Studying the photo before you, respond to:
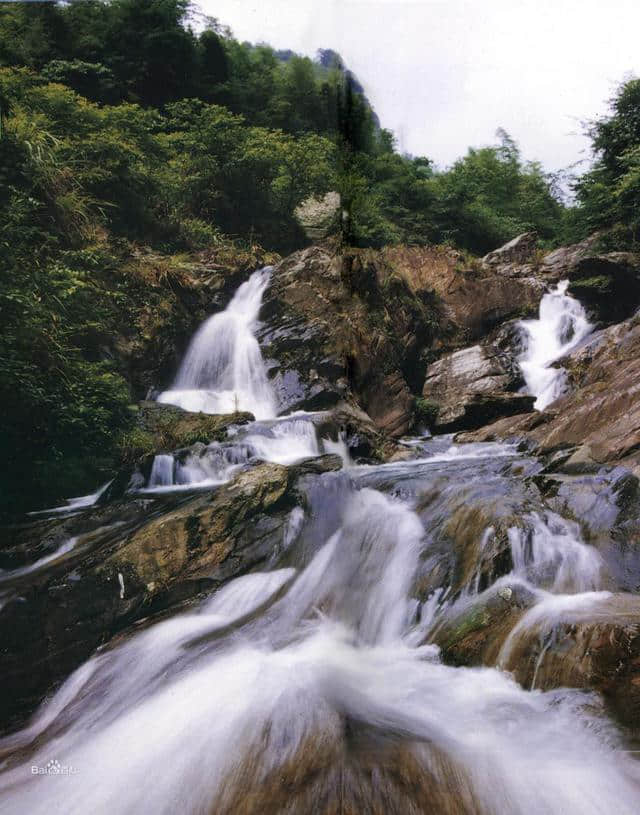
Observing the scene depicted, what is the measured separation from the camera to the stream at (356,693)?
1.48 meters

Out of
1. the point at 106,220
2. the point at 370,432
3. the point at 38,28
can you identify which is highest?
the point at 38,28

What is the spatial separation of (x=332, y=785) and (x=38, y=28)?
10154 mm

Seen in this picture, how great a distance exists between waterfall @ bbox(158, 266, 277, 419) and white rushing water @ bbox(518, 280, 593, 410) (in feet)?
13.4

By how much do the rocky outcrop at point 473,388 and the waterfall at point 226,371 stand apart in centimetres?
277

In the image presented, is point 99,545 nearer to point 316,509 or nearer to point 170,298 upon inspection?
point 316,509

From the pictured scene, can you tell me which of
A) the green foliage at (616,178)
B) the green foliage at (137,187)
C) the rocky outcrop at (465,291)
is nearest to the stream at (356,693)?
the green foliage at (137,187)

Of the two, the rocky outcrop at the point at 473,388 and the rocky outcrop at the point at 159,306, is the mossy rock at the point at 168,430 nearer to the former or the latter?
the rocky outcrop at the point at 159,306

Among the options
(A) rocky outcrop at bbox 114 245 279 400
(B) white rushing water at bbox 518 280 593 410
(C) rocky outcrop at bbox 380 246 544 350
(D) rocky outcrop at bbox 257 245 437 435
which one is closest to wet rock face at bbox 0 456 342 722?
(A) rocky outcrop at bbox 114 245 279 400

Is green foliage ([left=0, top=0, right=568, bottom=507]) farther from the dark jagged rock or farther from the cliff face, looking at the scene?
the dark jagged rock

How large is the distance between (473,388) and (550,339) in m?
1.89

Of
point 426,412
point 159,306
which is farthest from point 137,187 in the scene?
point 426,412

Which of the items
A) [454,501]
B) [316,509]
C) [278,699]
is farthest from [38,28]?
[278,699]

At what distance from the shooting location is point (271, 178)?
28.8 feet

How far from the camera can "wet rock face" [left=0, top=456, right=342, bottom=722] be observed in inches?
90.0
